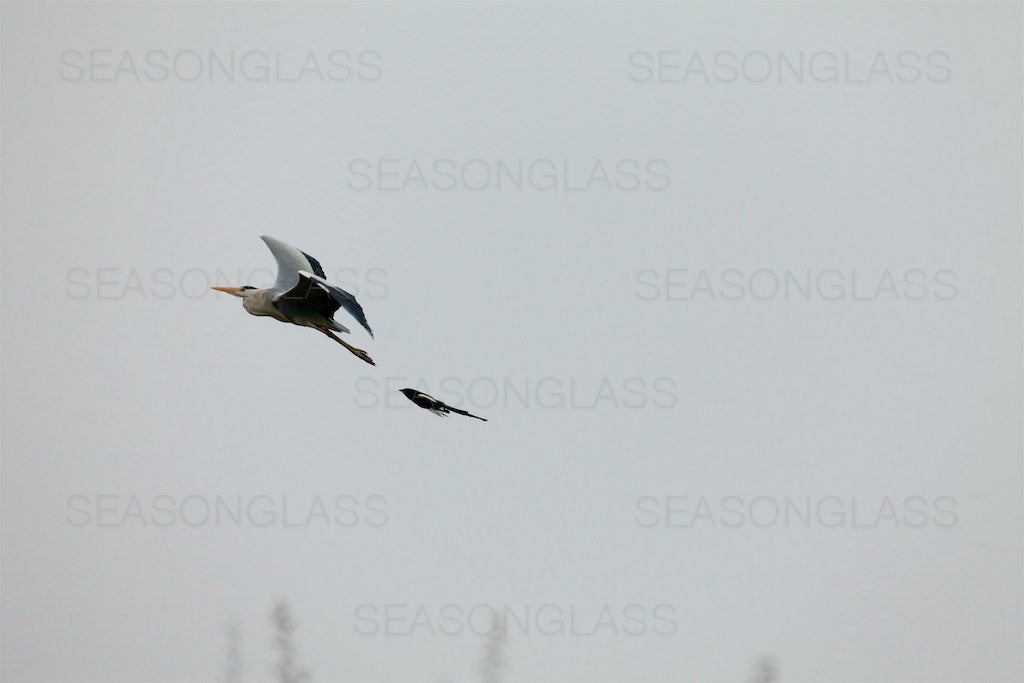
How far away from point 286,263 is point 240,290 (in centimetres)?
126

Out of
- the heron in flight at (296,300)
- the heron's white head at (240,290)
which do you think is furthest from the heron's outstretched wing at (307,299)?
the heron's white head at (240,290)

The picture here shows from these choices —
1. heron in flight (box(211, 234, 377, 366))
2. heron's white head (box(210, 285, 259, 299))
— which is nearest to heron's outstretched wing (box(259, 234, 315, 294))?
heron in flight (box(211, 234, 377, 366))

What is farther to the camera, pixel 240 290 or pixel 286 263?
pixel 240 290

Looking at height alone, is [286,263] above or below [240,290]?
above

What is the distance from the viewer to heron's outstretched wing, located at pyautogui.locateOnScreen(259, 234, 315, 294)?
2131 cm

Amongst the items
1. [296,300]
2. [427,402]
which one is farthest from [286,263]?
[427,402]

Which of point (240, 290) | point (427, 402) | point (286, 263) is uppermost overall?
point (286, 263)

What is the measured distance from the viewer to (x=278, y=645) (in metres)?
16.8

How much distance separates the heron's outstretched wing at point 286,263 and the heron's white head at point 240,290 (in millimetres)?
621

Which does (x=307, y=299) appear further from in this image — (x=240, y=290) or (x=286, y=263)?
(x=240, y=290)

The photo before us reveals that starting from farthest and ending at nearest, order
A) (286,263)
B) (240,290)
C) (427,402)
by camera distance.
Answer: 1. (240,290)
2. (286,263)
3. (427,402)

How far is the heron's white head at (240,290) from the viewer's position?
22069 millimetres

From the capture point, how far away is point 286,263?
2144 centimetres

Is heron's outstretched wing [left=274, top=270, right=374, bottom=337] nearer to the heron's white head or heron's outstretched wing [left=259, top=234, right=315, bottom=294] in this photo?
heron's outstretched wing [left=259, top=234, right=315, bottom=294]
